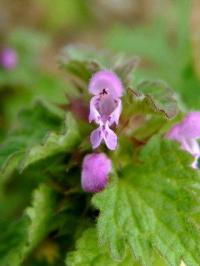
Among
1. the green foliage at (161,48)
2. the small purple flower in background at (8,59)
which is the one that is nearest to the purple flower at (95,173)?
the green foliage at (161,48)

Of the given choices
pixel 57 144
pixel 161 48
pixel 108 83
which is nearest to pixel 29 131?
pixel 57 144

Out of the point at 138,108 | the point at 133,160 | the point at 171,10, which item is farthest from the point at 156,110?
the point at 171,10

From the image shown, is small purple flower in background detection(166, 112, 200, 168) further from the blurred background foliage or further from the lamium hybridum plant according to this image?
the blurred background foliage

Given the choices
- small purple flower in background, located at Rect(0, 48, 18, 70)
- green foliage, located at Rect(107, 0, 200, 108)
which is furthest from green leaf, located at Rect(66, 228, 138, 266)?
small purple flower in background, located at Rect(0, 48, 18, 70)

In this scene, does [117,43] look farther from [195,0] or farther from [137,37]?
[195,0]

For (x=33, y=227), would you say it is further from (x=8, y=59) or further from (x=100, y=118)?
(x=8, y=59)

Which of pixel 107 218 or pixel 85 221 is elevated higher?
pixel 85 221

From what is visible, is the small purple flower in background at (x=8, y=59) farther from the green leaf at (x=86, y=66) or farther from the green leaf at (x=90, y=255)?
the green leaf at (x=90, y=255)
